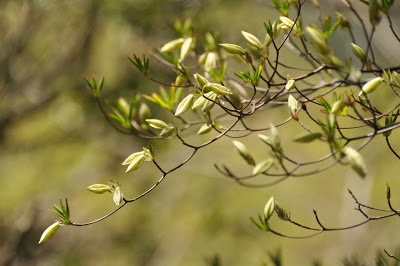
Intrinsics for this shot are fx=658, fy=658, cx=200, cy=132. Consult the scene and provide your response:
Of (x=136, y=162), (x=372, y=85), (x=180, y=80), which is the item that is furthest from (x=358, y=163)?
(x=180, y=80)

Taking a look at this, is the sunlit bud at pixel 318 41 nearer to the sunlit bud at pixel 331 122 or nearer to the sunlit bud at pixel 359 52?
the sunlit bud at pixel 359 52

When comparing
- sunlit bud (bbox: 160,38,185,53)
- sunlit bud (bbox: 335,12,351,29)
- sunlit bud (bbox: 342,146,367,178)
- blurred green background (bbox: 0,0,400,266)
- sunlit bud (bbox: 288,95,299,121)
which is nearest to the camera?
sunlit bud (bbox: 342,146,367,178)

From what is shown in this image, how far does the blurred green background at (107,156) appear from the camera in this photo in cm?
289

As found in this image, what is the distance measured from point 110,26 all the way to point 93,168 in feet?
3.01

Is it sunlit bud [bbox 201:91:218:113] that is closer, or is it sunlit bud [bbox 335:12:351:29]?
sunlit bud [bbox 201:91:218:113]

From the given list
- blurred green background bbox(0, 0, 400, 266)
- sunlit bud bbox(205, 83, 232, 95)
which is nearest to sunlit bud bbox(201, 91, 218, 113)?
sunlit bud bbox(205, 83, 232, 95)

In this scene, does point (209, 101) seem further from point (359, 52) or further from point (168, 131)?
point (359, 52)

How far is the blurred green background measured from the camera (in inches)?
114

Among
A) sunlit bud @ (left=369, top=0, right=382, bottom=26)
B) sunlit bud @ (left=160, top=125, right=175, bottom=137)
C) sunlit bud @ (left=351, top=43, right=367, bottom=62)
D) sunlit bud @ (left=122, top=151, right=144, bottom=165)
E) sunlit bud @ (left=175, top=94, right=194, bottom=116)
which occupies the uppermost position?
sunlit bud @ (left=369, top=0, right=382, bottom=26)

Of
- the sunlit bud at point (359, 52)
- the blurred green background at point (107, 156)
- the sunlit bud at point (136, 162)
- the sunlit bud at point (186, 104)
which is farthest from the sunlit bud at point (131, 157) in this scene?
the blurred green background at point (107, 156)

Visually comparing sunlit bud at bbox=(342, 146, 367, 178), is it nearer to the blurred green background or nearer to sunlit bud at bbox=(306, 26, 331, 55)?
sunlit bud at bbox=(306, 26, 331, 55)

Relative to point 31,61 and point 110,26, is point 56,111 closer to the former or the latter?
point 31,61

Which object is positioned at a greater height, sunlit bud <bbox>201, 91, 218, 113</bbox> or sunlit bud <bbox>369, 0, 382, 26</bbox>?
sunlit bud <bbox>369, 0, 382, 26</bbox>

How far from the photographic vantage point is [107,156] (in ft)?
11.8
